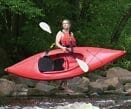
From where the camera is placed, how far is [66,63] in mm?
11734

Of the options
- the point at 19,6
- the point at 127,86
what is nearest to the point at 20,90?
the point at 19,6

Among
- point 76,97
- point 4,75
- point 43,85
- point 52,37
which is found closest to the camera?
point 76,97

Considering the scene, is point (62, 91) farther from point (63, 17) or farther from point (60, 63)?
point (63, 17)

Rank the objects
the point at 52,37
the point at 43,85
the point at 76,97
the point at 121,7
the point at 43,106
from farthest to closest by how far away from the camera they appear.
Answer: the point at 121,7, the point at 52,37, the point at 43,85, the point at 76,97, the point at 43,106

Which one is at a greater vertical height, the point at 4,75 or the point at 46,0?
the point at 46,0

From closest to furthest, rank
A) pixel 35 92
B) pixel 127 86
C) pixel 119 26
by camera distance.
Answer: pixel 35 92
pixel 127 86
pixel 119 26

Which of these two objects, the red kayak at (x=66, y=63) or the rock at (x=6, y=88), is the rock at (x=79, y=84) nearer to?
the rock at (x=6, y=88)

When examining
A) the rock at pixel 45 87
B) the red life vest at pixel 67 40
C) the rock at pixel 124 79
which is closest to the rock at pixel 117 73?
the rock at pixel 124 79

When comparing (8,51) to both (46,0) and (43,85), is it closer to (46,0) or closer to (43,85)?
(46,0)

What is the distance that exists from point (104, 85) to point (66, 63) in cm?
332

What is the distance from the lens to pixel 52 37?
17.6 meters

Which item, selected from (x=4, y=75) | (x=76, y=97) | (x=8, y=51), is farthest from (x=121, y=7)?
(x=76, y=97)

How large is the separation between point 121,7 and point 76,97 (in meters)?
8.23

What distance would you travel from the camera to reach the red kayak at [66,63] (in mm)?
11609
